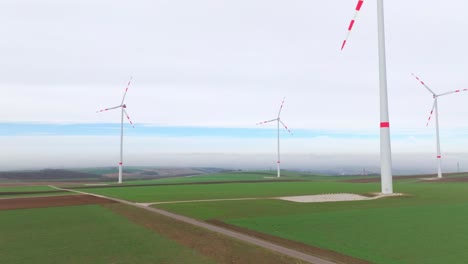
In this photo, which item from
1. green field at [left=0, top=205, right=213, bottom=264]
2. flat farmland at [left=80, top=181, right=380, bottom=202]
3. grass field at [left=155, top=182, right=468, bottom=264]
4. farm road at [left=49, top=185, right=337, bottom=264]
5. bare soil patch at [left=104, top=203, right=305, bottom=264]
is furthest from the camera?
flat farmland at [left=80, top=181, right=380, bottom=202]

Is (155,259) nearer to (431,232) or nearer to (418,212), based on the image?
(431,232)

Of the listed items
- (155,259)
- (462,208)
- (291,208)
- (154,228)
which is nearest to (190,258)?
(155,259)

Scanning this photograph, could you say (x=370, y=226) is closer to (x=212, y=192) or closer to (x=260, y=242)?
(x=260, y=242)

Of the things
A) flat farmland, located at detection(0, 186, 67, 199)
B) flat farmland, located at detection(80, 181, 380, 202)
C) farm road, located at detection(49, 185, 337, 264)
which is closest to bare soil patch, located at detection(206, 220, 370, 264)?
farm road, located at detection(49, 185, 337, 264)

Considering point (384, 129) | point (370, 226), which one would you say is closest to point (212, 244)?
point (370, 226)

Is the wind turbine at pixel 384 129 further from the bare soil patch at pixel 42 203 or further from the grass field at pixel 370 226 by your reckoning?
the bare soil patch at pixel 42 203

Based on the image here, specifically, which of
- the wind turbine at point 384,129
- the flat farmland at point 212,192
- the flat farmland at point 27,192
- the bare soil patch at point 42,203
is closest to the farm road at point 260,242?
the bare soil patch at point 42,203

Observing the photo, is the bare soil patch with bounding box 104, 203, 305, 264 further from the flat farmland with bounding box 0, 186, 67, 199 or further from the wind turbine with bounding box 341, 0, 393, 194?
the flat farmland with bounding box 0, 186, 67, 199
